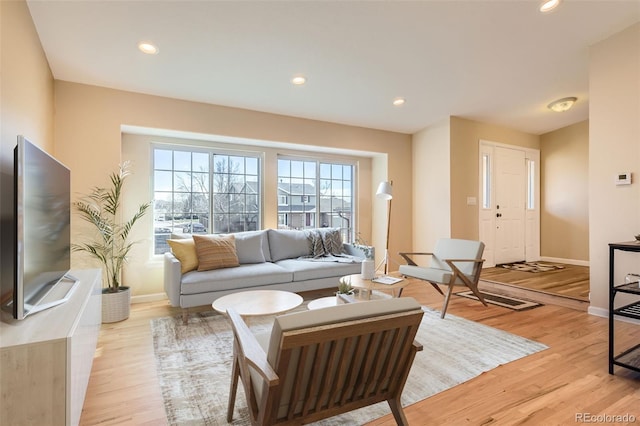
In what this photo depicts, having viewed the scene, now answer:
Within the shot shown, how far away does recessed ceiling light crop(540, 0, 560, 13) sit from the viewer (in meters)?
2.80

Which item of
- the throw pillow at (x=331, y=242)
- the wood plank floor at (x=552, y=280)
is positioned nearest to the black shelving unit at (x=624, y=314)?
the wood plank floor at (x=552, y=280)

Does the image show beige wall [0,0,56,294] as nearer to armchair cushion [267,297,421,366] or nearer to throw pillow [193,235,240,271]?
armchair cushion [267,297,421,366]

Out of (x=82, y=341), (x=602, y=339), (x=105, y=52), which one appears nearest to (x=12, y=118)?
(x=105, y=52)

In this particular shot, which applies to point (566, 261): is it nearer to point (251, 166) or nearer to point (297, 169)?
point (297, 169)

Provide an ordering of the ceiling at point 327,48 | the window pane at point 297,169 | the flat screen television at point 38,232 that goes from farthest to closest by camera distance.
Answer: the window pane at point 297,169 → the ceiling at point 327,48 → the flat screen television at point 38,232

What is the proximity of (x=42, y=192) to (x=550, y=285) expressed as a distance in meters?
5.69

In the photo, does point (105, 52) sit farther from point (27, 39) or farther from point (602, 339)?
point (602, 339)

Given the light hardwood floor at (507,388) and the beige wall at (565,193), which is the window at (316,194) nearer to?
the light hardwood floor at (507,388)

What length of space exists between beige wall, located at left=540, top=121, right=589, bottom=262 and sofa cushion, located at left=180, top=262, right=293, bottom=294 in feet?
19.3

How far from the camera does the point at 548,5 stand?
2846mm

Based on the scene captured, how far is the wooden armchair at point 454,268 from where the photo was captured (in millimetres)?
3451

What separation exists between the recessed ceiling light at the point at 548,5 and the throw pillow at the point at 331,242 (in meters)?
3.42

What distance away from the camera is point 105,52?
9.67 ft

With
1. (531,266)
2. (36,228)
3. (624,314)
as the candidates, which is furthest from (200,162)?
(531,266)
